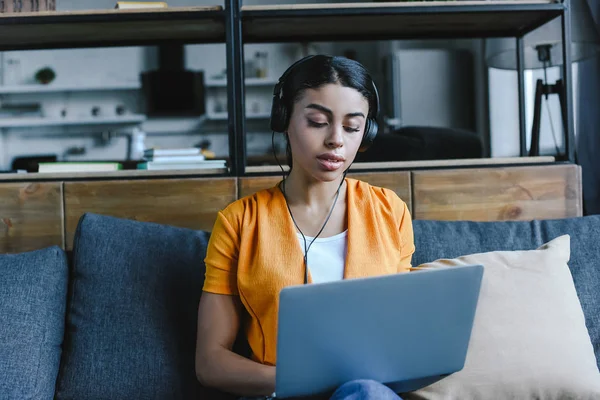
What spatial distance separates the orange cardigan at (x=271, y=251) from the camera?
3.90ft

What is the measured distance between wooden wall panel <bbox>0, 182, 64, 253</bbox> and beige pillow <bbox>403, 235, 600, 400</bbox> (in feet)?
3.69

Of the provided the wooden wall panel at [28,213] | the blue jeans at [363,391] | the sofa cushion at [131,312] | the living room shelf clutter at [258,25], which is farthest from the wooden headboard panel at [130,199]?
the blue jeans at [363,391]

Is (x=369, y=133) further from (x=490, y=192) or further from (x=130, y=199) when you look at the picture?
(x=130, y=199)

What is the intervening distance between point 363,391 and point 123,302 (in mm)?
719

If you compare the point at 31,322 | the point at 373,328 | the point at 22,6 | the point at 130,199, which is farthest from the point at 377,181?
the point at 22,6

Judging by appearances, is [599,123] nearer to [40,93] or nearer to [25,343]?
[25,343]

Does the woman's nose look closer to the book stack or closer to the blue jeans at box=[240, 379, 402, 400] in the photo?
the blue jeans at box=[240, 379, 402, 400]

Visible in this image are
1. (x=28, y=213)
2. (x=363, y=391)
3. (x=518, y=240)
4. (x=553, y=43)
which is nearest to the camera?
(x=363, y=391)

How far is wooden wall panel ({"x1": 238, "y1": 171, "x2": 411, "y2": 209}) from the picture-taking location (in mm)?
1703

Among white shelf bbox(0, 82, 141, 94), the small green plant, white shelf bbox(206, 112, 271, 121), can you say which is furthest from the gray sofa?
the small green plant

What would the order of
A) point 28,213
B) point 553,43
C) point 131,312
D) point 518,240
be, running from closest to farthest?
1. point 131,312
2. point 518,240
3. point 28,213
4. point 553,43

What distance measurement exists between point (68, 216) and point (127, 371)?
1.97 ft

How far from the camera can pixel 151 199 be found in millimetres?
1715

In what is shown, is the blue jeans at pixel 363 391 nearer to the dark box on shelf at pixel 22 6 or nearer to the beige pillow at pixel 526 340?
the beige pillow at pixel 526 340
